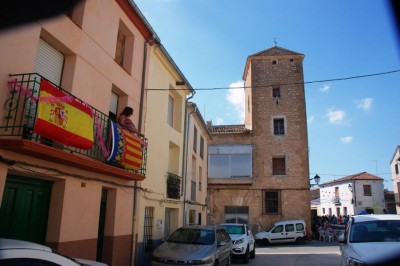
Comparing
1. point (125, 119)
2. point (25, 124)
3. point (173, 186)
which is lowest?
point (173, 186)

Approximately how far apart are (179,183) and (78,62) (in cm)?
835

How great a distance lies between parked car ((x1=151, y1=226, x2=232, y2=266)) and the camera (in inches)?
384

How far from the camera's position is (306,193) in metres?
28.4

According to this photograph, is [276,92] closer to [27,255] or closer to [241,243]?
[241,243]

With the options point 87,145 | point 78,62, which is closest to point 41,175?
point 87,145

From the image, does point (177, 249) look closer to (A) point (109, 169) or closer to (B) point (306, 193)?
(A) point (109, 169)

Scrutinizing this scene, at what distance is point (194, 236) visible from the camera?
11.5 metres

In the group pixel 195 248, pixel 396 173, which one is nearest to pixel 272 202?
pixel 195 248

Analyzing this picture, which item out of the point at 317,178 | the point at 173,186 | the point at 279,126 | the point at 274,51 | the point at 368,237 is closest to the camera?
the point at 368,237

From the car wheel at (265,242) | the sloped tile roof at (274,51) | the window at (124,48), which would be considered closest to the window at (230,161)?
the car wheel at (265,242)

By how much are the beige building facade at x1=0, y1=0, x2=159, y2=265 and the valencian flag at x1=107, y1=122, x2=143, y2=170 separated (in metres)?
0.20

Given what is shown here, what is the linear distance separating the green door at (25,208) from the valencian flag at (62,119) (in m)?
1.15

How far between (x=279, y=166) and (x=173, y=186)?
1655 centimetres

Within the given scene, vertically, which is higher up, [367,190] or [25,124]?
[367,190]
